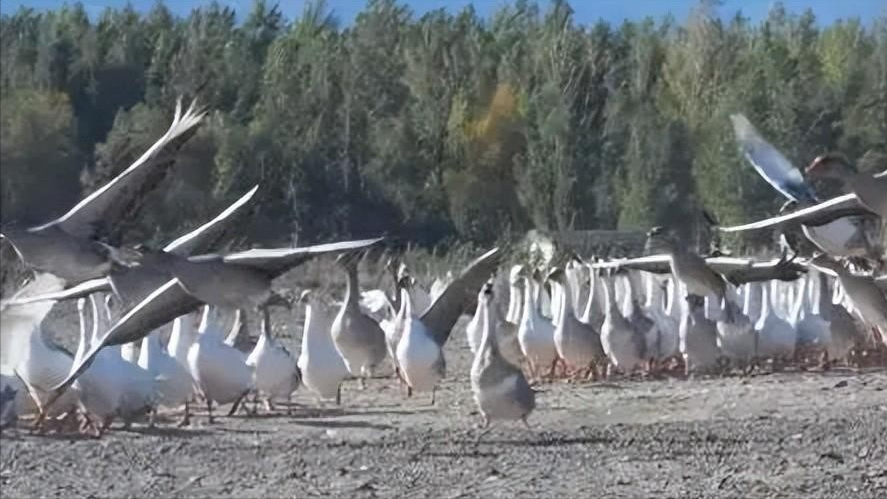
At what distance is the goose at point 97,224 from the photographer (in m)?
11.0

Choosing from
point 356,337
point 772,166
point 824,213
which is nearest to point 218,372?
point 356,337

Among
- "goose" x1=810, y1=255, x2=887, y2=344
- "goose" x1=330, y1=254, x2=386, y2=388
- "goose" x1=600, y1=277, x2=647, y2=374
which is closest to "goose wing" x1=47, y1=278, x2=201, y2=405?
"goose" x1=810, y1=255, x2=887, y2=344

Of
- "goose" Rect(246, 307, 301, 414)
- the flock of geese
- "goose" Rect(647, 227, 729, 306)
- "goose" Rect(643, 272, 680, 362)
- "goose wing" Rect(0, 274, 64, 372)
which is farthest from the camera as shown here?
"goose" Rect(643, 272, 680, 362)

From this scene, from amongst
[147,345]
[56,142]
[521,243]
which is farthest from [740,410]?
[521,243]

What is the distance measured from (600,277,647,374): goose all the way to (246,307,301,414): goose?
4.09 metres

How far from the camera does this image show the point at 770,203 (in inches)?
1417

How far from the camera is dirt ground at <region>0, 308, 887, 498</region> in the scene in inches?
503

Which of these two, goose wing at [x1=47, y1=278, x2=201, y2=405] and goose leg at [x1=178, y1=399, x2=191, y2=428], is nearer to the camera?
goose wing at [x1=47, y1=278, x2=201, y2=405]

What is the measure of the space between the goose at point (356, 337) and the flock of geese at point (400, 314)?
21mm

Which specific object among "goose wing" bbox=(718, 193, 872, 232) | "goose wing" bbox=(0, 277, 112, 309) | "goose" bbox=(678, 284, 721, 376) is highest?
"goose wing" bbox=(718, 193, 872, 232)

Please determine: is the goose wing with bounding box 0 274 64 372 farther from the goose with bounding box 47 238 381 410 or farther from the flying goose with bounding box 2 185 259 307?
the goose with bounding box 47 238 381 410

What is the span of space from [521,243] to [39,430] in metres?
20.4

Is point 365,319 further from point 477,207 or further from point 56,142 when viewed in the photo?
point 477,207

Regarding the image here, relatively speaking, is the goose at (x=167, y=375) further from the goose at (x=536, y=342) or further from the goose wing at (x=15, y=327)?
the goose wing at (x=15, y=327)
